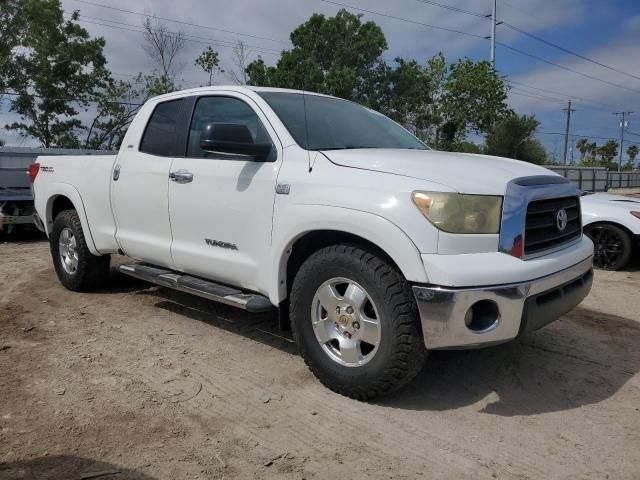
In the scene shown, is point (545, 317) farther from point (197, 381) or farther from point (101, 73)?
point (101, 73)

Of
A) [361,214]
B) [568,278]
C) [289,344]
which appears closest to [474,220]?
[361,214]

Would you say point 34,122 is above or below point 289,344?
above

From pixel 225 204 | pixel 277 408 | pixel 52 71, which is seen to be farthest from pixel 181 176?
pixel 52 71

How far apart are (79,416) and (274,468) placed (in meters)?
1.21

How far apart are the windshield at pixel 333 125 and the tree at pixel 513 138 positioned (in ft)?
79.1

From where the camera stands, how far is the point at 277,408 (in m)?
3.14

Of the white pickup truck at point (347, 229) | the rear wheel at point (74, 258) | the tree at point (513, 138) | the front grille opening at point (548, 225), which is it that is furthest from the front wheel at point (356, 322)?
the tree at point (513, 138)

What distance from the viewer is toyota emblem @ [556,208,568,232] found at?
3.31 meters

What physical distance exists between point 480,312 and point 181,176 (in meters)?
2.41

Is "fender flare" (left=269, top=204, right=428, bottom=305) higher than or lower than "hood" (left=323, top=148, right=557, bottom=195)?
lower

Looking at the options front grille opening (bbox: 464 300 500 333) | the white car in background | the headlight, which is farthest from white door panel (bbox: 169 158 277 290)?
the white car in background

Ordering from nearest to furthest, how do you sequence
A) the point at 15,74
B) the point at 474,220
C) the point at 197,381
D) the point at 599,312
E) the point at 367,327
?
1. the point at 474,220
2. the point at 367,327
3. the point at 197,381
4. the point at 599,312
5. the point at 15,74

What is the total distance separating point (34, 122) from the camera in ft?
86.1

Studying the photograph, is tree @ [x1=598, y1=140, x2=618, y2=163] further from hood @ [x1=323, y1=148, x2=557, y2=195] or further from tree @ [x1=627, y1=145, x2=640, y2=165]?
hood @ [x1=323, y1=148, x2=557, y2=195]
